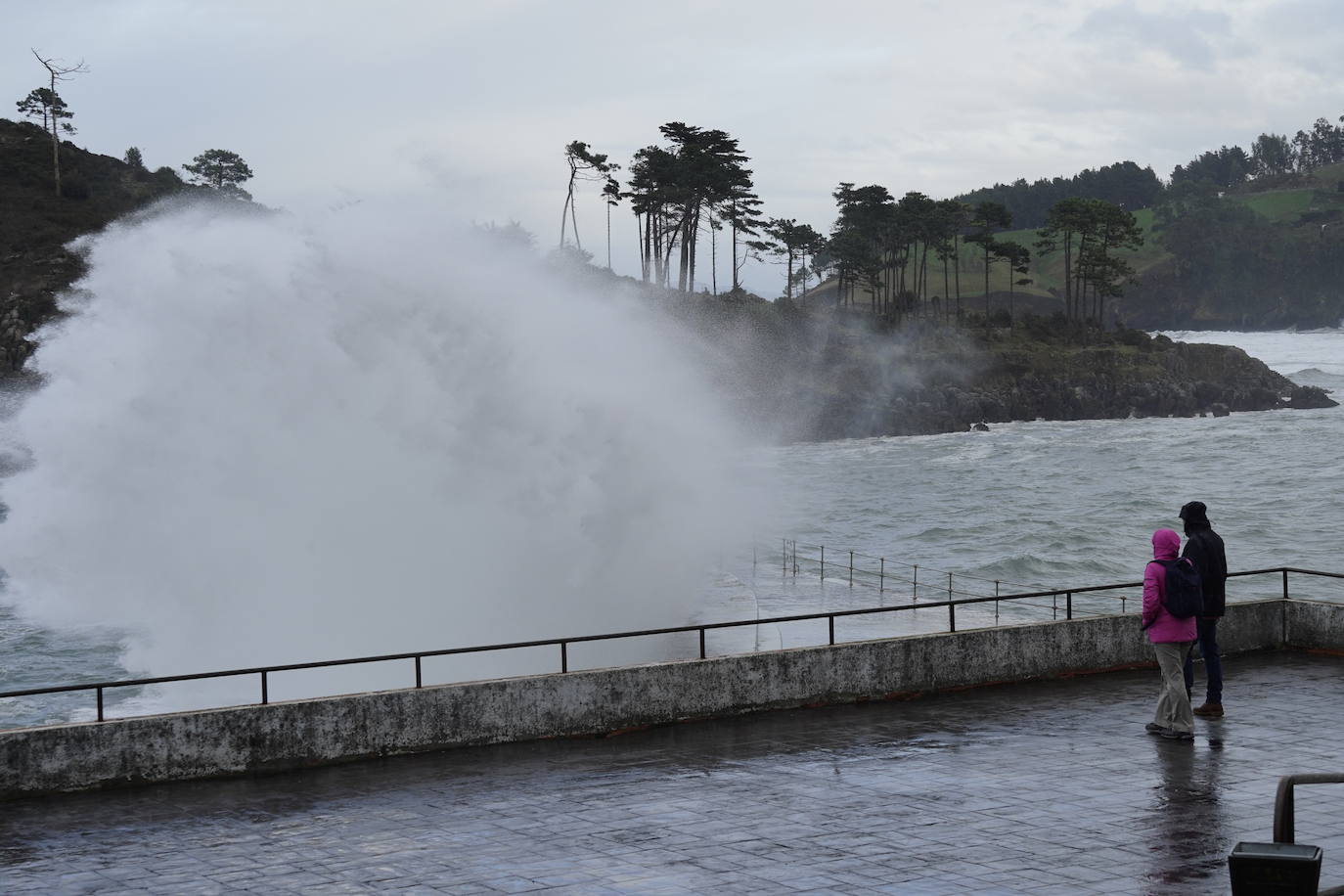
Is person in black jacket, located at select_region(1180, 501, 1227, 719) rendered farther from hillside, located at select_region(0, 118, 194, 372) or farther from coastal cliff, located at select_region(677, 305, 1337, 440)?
coastal cliff, located at select_region(677, 305, 1337, 440)

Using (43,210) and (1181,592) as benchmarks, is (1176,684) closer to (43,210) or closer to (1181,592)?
(1181,592)

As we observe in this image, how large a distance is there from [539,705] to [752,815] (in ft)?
9.72

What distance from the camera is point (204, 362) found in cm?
2516

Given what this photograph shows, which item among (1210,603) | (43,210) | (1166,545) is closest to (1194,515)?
(1166,545)

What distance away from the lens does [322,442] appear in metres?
26.0

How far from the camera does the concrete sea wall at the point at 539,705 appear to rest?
398 inches

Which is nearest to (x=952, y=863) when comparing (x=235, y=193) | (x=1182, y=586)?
(x=1182, y=586)

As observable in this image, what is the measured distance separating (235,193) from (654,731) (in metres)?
135

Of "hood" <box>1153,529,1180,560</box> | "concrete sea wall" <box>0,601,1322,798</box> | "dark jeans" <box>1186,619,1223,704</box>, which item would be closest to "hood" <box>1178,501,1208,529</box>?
"hood" <box>1153,529,1180,560</box>

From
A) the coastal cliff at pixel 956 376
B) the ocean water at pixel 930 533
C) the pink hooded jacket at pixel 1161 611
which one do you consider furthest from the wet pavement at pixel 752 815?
the coastal cliff at pixel 956 376

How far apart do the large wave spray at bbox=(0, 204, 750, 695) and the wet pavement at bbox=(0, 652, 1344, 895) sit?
1355cm

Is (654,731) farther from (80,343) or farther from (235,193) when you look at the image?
(235,193)

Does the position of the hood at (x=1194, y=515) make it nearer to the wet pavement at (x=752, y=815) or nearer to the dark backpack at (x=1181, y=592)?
the dark backpack at (x=1181, y=592)

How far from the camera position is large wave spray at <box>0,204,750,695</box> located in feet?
82.7
